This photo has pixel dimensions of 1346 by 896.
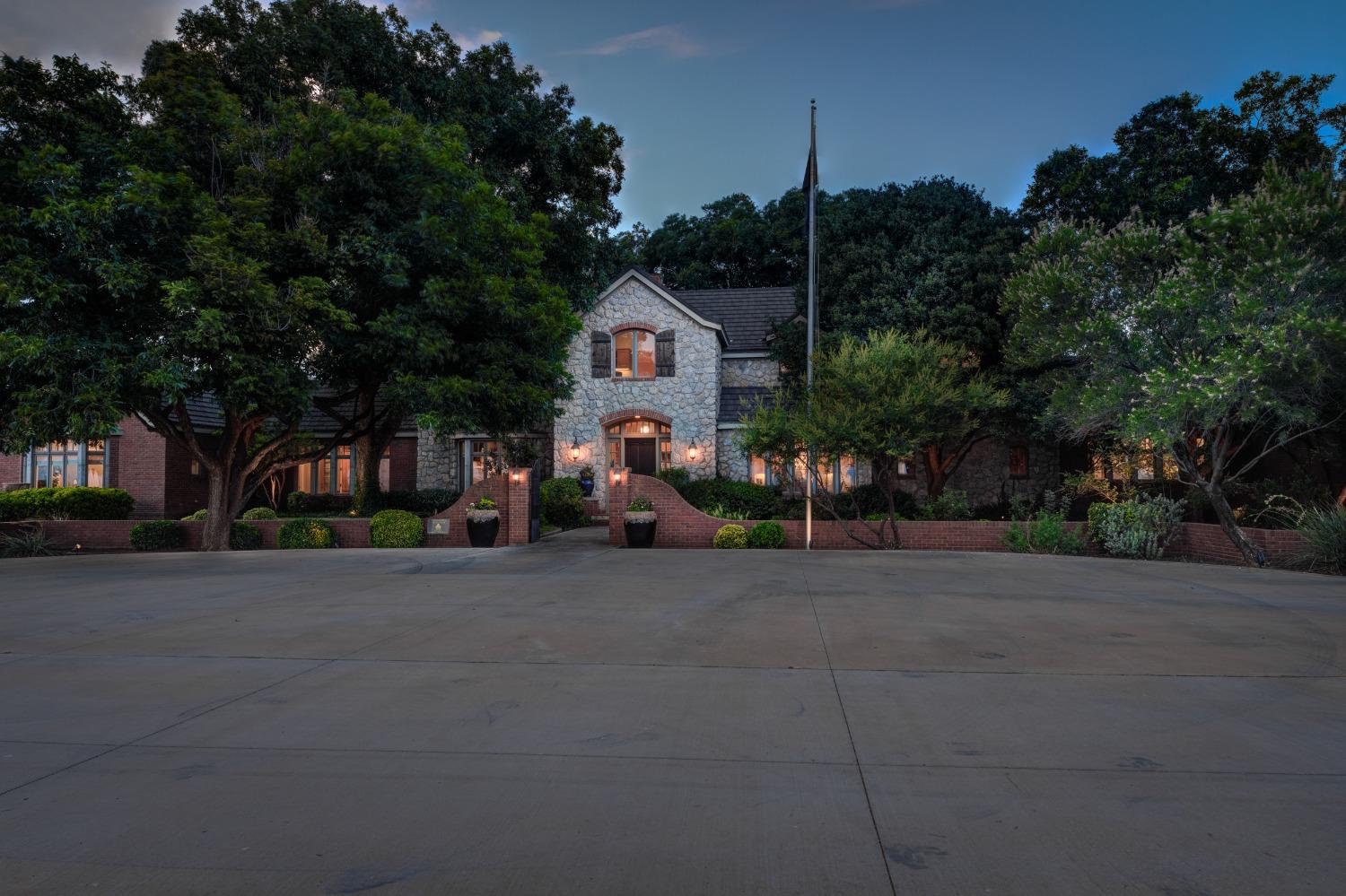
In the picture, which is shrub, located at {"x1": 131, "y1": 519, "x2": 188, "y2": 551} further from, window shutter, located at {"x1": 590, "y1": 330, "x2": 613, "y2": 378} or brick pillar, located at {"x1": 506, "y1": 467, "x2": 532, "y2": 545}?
window shutter, located at {"x1": 590, "y1": 330, "x2": 613, "y2": 378}


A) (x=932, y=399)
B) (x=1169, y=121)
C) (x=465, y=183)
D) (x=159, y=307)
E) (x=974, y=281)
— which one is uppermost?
(x=1169, y=121)

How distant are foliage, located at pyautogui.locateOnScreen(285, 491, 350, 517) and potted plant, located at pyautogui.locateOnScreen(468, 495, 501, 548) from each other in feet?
31.6

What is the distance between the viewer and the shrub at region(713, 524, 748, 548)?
16922mm

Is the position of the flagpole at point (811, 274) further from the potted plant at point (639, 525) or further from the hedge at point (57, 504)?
the hedge at point (57, 504)

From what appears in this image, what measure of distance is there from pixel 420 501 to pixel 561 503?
461 cm

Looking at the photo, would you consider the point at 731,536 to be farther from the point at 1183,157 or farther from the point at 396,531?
the point at 1183,157

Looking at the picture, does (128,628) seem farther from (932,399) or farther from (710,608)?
(932,399)

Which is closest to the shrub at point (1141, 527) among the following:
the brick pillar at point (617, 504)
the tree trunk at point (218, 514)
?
the brick pillar at point (617, 504)

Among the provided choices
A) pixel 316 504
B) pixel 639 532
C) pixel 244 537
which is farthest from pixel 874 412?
pixel 316 504

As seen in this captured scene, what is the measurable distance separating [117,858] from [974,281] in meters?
21.3

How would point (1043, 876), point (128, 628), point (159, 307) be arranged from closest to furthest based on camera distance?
point (1043, 876), point (128, 628), point (159, 307)

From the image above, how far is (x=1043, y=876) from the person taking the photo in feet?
9.60

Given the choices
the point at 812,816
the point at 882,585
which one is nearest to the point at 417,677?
the point at 812,816

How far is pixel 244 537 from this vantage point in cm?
1750
